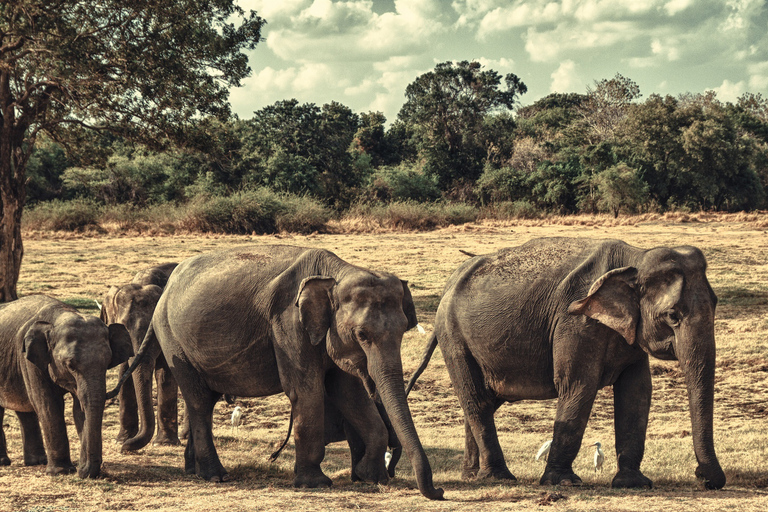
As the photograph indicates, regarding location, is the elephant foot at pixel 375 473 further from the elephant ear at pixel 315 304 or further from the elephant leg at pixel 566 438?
the elephant leg at pixel 566 438

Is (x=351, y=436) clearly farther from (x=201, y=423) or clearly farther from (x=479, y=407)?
(x=201, y=423)

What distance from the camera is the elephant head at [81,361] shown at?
789 centimetres

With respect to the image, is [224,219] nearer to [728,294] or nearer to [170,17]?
[170,17]

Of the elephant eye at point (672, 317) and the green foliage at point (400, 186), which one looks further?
the green foliage at point (400, 186)

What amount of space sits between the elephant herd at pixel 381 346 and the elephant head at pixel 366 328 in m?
0.01

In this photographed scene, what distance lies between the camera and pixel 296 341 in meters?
7.60

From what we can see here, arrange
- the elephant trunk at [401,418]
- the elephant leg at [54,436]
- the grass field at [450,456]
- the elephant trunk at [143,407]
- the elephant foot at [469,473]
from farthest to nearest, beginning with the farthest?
the elephant trunk at [143,407]
the elephant foot at [469,473]
the elephant leg at [54,436]
the grass field at [450,456]
the elephant trunk at [401,418]

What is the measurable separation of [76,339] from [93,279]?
1626 centimetres

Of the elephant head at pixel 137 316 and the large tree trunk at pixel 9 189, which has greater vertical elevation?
the large tree trunk at pixel 9 189

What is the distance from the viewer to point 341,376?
800 centimetres

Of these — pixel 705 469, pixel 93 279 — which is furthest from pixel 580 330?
pixel 93 279

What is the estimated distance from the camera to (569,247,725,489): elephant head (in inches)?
282

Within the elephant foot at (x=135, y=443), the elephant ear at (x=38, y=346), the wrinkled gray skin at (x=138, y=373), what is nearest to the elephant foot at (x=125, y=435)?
the wrinkled gray skin at (x=138, y=373)

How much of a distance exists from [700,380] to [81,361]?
5140mm
